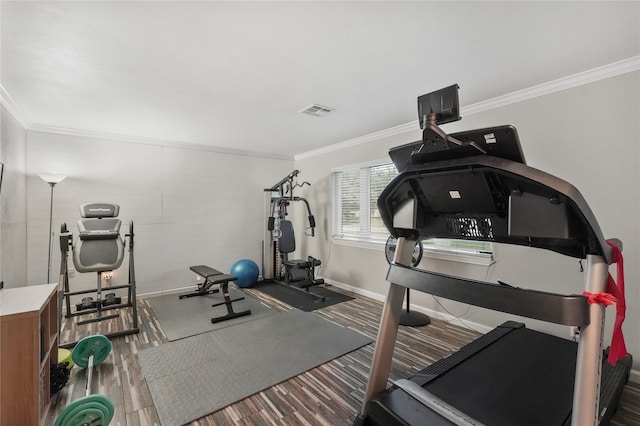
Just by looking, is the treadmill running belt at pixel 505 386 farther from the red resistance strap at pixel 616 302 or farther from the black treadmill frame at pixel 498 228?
the red resistance strap at pixel 616 302

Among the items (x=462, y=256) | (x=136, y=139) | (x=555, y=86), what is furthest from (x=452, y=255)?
(x=136, y=139)

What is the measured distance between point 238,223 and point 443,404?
4551 mm

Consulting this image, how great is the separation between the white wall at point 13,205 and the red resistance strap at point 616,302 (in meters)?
4.42

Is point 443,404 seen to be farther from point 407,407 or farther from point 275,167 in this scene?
point 275,167

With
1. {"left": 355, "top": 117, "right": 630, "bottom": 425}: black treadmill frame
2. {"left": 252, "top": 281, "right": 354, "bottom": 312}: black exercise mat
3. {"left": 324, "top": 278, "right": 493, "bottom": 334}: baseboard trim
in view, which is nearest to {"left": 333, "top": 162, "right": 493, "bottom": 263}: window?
{"left": 324, "top": 278, "right": 493, "bottom": 334}: baseboard trim

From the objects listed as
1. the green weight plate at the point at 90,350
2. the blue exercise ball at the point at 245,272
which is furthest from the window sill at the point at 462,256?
the green weight plate at the point at 90,350

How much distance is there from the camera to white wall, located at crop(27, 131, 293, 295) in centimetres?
376

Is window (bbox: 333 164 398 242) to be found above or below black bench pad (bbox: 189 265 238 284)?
above

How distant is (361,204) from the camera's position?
4.64m

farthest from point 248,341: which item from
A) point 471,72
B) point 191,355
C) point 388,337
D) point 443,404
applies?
point 471,72

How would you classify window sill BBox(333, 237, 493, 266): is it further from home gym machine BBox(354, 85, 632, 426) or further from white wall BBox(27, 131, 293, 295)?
white wall BBox(27, 131, 293, 295)

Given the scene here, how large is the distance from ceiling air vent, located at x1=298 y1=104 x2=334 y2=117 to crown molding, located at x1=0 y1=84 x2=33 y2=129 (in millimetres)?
2832

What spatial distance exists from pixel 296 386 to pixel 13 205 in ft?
11.8

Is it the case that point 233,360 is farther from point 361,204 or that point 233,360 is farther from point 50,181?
point 50,181
